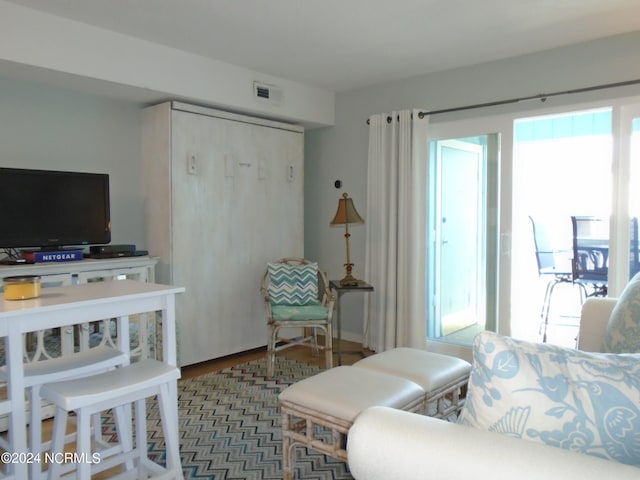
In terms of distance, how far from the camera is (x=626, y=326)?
1.81m

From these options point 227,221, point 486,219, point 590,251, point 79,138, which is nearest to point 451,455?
point 486,219

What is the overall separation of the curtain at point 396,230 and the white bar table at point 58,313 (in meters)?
2.39

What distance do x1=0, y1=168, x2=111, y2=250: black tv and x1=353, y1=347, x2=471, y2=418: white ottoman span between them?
2.13 metres

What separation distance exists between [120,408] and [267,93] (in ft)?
9.31

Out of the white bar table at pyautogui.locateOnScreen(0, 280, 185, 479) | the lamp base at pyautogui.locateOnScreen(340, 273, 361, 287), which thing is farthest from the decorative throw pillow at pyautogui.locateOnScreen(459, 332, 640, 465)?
the lamp base at pyautogui.locateOnScreen(340, 273, 361, 287)

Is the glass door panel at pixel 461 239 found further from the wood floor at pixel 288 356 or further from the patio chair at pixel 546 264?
the patio chair at pixel 546 264

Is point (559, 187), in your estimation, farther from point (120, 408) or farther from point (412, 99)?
point (120, 408)

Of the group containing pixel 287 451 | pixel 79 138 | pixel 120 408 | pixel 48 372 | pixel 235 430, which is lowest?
pixel 235 430

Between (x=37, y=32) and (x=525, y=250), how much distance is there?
5865 mm

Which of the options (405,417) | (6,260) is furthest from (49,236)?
(405,417)

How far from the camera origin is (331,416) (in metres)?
1.89

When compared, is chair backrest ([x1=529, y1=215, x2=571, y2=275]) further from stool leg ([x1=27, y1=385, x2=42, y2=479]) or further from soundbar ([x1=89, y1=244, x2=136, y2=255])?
stool leg ([x1=27, y1=385, x2=42, y2=479])

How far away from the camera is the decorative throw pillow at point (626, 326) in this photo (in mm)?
1736

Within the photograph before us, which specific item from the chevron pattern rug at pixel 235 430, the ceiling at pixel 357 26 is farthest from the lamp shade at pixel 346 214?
the chevron pattern rug at pixel 235 430
